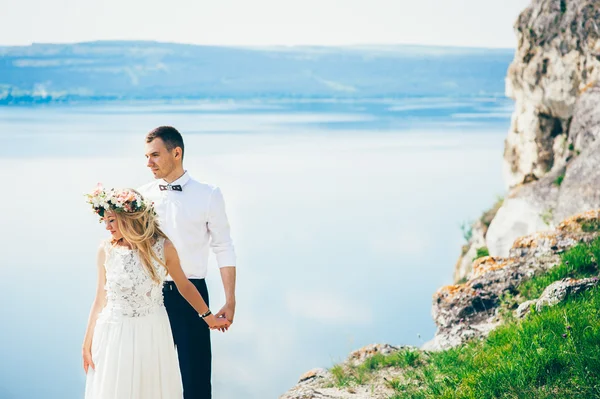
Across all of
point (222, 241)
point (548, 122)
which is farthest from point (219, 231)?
point (548, 122)

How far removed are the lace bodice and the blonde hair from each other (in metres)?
0.03

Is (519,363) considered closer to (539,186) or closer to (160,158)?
(160,158)

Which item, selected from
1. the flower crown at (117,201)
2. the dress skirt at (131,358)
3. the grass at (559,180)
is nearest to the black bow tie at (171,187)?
the flower crown at (117,201)

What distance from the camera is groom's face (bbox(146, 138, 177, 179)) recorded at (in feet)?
15.0

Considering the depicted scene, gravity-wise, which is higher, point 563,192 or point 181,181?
point 563,192

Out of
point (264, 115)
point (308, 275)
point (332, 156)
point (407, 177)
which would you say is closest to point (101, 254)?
point (308, 275)

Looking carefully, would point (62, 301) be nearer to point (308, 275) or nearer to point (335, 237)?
point (308, 275)

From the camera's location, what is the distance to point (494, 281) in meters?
6.45

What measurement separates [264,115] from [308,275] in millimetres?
61802

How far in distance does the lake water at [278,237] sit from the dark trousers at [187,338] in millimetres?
2864

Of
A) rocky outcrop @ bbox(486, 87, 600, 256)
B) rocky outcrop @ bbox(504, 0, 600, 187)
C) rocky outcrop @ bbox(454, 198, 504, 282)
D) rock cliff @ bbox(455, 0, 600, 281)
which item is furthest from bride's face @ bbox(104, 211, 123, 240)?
rocky outcrop @ bbox(454, 198, 504, 282)

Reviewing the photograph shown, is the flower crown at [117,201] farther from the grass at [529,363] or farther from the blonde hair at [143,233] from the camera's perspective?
the grass at [529,363]

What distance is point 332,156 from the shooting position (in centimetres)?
4584

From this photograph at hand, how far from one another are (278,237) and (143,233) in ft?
76.1
